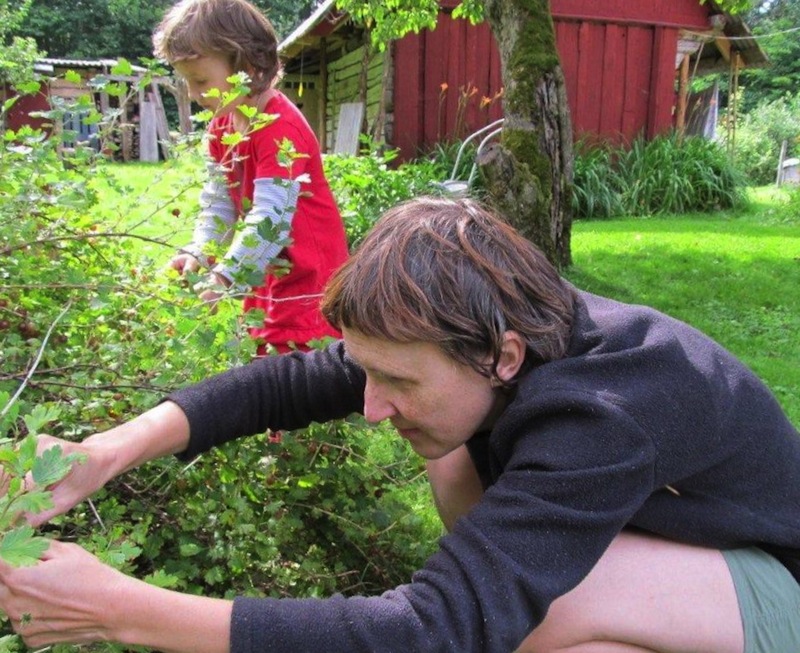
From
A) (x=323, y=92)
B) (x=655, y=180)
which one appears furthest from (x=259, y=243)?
(x=323, y=92)

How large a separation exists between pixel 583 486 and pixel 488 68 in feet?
40.1

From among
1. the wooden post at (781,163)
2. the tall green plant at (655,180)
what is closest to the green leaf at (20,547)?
the tall green plant at (655,180)

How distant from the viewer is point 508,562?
3.99 ft

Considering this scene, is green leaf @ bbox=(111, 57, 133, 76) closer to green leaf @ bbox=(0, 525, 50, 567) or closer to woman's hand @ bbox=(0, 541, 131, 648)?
woman's hand @ bbox=(0, 541, 131, 648)

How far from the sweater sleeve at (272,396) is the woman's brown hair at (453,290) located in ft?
1.25

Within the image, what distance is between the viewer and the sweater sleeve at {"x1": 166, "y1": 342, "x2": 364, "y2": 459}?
1.72 m

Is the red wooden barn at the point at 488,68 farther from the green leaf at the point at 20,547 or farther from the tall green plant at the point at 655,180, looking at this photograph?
the green leaf at the point at 20,547

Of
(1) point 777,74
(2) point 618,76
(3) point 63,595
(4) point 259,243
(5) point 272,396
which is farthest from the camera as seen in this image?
(1) point 777,74

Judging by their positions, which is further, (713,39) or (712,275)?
(713,39)

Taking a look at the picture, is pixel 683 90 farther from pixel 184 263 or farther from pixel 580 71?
pixel 184 263

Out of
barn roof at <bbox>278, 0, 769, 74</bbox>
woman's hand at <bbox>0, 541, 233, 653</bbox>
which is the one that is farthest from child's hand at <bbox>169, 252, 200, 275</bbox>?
barn roof at <bbox>278, 0, 769, 74</bbox>

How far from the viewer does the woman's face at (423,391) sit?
4.48 feet

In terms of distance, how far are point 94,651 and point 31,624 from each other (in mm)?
282

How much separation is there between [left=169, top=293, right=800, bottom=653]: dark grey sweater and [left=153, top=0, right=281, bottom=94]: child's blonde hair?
50.2 inches
